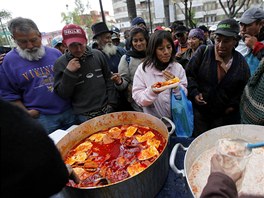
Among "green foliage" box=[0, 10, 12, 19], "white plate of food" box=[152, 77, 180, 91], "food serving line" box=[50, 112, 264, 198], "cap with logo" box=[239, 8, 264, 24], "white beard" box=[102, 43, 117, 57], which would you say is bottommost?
"food serving line" box=[50, 112, 264, 198]

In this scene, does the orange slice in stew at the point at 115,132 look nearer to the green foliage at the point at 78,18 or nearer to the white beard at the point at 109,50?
the white beard at the point at 109,50

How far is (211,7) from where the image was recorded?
124ft

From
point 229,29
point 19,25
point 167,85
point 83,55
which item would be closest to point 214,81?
point 229,29

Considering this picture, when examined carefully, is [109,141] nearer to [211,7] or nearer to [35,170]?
[35,170]

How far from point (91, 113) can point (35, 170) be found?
1772 mm

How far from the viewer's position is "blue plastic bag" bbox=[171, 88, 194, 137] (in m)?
1.85

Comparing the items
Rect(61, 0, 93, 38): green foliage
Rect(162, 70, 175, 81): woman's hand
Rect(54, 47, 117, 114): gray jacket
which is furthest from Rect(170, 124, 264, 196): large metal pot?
Rect(61, 0, 93, 38): green foliage

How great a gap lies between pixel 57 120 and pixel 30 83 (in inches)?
21.6

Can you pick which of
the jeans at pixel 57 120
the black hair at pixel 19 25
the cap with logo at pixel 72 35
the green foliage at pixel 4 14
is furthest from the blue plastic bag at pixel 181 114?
the green foliage at pixel 4 14

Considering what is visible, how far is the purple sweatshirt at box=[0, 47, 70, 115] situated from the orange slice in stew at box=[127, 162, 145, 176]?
1.37m

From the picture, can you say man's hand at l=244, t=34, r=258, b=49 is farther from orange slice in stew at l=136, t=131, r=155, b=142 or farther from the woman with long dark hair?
orange slice in stew at l=136, t=131, r=155, b=142

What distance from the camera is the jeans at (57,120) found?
2.32m

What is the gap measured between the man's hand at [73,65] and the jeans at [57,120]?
2.12 feet

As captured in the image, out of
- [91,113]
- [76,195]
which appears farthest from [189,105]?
[76,195]
